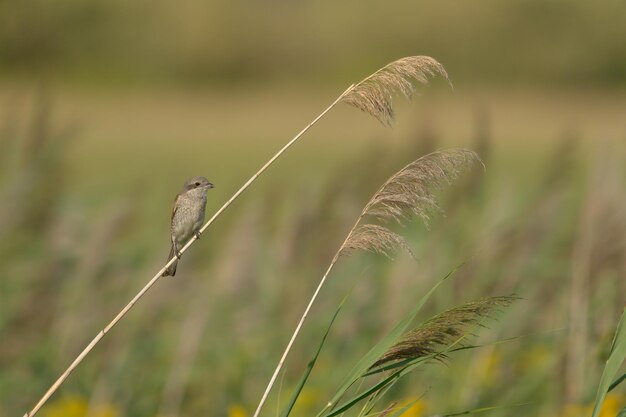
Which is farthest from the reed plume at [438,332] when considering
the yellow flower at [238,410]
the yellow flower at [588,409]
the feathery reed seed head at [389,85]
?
the yellow flower at [238,410]

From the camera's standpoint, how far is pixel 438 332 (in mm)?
2695

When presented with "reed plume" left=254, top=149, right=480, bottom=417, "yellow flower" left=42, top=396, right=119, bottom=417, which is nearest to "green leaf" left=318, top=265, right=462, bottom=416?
A: "reed plume" left=254, top=149, right=480, bottom=417

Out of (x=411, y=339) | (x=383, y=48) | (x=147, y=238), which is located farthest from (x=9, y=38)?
(x=411, y=339)

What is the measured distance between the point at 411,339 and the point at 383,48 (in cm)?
4217

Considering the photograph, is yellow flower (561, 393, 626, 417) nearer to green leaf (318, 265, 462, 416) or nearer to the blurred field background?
the blurred field background

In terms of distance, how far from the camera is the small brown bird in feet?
13.1

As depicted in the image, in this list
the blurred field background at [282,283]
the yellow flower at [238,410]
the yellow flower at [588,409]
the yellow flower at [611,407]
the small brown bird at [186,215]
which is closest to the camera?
the small brown bird at [186,215]

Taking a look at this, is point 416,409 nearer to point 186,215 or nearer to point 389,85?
point 186,215

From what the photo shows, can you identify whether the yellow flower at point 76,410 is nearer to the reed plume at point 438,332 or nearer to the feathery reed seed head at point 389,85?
the reed plume at point 438,332

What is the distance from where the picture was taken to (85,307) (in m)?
5.57

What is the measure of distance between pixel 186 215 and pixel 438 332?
1.67 metres

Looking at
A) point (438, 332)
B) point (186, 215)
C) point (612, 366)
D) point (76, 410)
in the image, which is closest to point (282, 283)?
point (76, 410)

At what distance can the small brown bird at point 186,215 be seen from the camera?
3982 mm

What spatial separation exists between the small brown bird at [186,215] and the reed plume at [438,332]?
1253 mm
